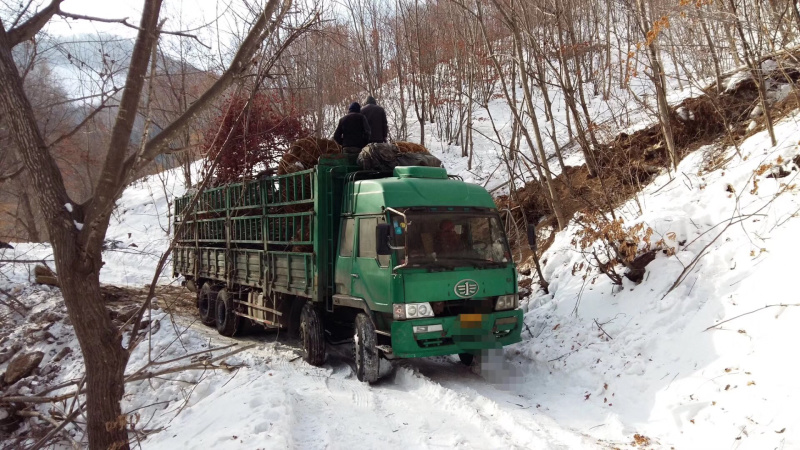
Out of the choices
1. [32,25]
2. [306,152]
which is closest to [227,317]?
[306,152]

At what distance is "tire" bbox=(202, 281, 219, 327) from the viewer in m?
11.7

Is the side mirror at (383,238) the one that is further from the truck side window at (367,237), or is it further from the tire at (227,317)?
the tire at (227,317)

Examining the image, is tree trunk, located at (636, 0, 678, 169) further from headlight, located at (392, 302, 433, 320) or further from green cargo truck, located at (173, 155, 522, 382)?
headlight, located at (392, 302, 433, 320)

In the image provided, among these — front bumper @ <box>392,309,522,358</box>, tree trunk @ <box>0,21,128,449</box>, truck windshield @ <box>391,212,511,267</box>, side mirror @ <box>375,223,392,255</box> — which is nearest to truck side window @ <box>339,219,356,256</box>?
truck windshield @ <box>391,212,511,267</box>

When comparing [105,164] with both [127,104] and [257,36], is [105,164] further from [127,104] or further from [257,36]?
[257,36]

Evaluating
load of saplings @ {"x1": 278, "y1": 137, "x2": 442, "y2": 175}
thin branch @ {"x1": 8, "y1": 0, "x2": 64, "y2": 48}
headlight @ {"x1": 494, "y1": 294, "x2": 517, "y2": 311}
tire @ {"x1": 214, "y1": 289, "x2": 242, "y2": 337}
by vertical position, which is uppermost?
thin branch @ {"x1": 8, "y1": 0, "x2": 64, "y2": 48}

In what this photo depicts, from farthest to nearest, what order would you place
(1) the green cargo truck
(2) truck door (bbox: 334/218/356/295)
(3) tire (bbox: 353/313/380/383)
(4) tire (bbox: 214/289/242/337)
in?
(4) tire (bbox: 214/289/242/337) < (2) truck door (bbox: 334/218/356/295) < (3) tire (bbox: 353/313/380/383) < (1) the green cargo truck

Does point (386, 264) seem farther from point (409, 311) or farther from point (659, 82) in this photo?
point (659, 82)

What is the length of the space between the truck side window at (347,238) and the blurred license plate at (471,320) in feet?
5.88

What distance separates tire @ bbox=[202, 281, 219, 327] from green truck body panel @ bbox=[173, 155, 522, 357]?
268cm

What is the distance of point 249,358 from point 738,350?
675 centimetres

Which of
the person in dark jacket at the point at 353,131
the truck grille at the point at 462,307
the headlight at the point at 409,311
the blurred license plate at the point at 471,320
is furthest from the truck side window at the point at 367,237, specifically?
the person in dark jacket at the point at 353,131

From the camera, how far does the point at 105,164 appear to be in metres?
3.01

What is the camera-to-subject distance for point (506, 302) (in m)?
6.81
